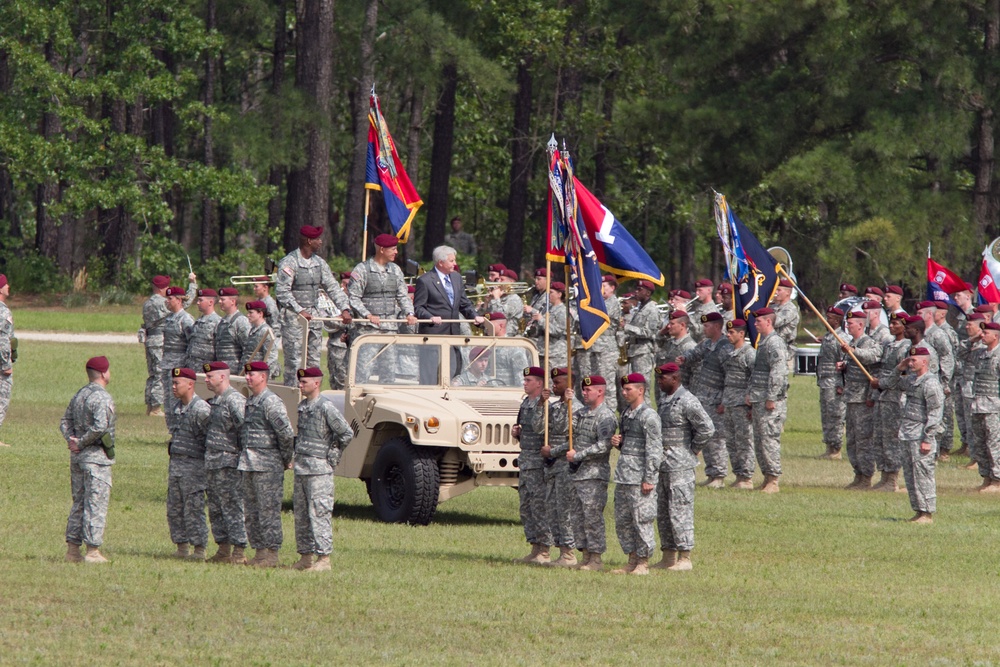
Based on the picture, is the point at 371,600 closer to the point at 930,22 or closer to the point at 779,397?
the point at 779,397

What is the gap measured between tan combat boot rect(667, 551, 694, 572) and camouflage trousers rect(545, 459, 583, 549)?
806 millimetres

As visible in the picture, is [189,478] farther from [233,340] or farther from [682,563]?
[233,340]

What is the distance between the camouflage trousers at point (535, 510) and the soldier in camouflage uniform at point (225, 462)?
229cm

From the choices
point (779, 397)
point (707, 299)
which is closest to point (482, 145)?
point (707, 299)

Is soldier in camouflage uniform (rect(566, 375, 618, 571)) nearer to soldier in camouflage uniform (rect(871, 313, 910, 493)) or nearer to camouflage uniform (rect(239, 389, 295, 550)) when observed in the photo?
camouflage uniform (rect(239, 389, 295, 550))

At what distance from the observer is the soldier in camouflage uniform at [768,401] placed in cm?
1866

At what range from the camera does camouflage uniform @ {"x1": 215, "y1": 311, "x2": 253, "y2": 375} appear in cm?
1947

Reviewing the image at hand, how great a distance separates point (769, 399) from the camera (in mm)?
18625

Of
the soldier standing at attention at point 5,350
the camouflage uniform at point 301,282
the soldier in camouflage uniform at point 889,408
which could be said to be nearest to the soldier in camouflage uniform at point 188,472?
the camouflage uniform at point 301,282

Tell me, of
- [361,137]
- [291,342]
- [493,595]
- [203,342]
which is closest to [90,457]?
[493,595]

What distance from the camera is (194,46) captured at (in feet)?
141

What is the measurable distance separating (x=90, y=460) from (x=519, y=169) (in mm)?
36985

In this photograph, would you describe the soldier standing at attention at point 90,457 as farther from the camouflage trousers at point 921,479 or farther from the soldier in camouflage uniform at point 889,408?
the soldier in camouflage uniform at point 889,408

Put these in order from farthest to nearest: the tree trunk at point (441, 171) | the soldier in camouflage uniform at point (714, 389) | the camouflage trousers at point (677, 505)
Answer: the tree trunk at point (441, 171) → the soldier in camouflage uniform at point (714, 389) → the camouflage trousers at point (677, 505)
